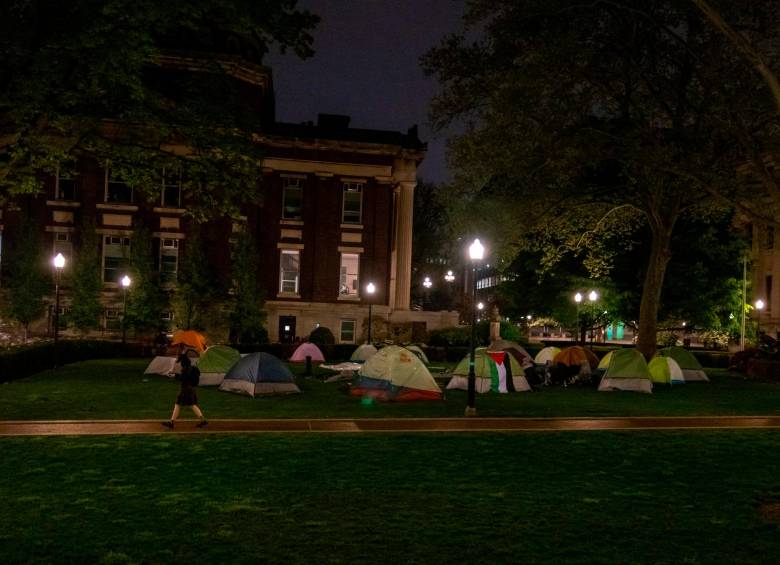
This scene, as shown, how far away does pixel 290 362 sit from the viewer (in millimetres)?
34156

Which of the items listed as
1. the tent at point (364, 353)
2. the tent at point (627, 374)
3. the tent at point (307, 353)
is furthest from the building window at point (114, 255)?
the tent at point (627, 374)

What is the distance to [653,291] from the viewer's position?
30844 mm

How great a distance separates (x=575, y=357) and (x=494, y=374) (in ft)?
18.4

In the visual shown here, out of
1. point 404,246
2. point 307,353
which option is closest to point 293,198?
point 404,246

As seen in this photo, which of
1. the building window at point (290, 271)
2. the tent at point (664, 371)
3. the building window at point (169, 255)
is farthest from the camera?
the building window at point (290, 271)

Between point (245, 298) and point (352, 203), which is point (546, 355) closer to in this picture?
point (245, 298)

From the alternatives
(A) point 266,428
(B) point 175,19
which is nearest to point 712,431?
(A) point 266,428

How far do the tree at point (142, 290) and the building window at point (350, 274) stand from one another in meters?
11.0

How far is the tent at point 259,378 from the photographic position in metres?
20.3

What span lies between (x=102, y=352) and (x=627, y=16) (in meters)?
27.5

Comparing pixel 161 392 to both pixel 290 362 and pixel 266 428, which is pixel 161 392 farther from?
pixel 290 362

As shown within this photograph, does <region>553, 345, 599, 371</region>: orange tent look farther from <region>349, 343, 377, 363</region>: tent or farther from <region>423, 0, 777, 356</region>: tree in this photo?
<region>349, 343, 377, 363</region>: tent

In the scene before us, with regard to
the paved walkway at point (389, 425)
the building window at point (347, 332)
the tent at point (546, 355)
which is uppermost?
the building window at point (347, 332)

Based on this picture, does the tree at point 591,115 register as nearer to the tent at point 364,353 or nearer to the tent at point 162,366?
the tent at point 364,353
